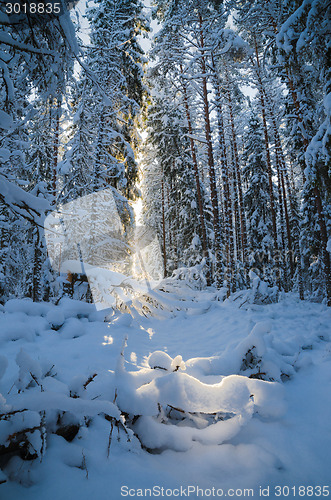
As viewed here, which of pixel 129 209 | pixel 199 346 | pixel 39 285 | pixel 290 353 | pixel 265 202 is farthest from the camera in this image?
pixel 265 202

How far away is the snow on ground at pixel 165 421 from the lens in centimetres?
131

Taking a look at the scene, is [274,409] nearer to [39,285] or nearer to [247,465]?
[247,465]

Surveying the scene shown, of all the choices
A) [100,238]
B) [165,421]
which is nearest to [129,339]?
[165,421]

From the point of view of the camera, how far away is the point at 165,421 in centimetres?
184

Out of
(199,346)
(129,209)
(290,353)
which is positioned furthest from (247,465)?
(129,209)

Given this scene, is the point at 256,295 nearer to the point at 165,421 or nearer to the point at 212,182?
the point at 212,182

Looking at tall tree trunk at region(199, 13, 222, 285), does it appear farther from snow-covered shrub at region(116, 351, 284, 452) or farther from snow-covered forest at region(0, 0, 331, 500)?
snow-covered shrub at region(116, 351, 284, 452)

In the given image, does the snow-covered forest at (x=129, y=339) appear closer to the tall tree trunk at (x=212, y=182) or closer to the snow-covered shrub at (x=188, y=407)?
the snow-covered shrub at (x=188, y=407)

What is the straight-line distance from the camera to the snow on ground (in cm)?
131

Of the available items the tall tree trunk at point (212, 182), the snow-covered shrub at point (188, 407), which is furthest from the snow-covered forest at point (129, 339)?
the tall tree trunk at point (212, 182)

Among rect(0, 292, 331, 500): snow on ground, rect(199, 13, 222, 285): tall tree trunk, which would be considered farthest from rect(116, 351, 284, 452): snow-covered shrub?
rect(199, 13, 222, 285): tall tree trunk

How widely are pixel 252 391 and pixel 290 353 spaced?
1.83 meters

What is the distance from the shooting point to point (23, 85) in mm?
2961

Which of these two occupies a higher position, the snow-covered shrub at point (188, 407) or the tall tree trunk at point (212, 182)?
the tall tree trunk at point (212, 182)
